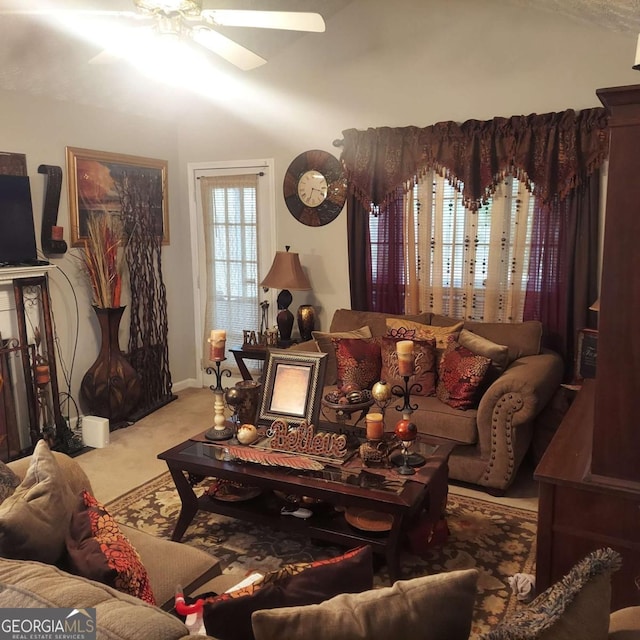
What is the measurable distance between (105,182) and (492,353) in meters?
3.12

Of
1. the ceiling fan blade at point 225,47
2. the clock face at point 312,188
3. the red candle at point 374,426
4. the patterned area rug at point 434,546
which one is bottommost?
the patterned area rug at point 434,546

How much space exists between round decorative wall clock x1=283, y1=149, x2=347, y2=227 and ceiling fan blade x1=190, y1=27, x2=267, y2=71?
1.75 m

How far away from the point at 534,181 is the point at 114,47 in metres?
2.70

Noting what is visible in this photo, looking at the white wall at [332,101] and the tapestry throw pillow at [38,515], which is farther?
the white wall at [332,101]

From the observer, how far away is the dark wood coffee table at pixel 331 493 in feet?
8.33

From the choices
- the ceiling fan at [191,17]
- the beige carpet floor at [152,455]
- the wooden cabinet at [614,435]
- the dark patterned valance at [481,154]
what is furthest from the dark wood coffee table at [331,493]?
the dark patterned valance at [481,154]

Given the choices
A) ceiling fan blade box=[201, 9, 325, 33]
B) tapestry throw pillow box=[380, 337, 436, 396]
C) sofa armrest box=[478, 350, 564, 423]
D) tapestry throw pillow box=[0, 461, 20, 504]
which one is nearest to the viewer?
tapestry throw pillow box=[0, 461, 20, 504]

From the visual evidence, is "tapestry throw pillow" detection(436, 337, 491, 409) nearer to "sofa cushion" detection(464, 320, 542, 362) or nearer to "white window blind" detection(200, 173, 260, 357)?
"sofa cushion" detection(464, 320, 542, 362)

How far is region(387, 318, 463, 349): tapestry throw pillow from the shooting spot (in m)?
4.11

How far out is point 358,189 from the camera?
15.4ft

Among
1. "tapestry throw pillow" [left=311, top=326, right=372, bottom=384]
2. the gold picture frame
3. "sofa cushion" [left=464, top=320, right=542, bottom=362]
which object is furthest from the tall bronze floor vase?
"sofa cushion" [left=464, top=320, right=542, bottom=362]

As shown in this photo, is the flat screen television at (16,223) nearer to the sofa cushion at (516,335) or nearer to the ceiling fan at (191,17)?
the ceiling fan at (191,17)

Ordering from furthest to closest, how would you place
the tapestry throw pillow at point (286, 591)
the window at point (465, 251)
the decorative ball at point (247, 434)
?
the window at point (465, 251) < the decorative ball at point (247, 434) < the tapestry throw pillow at point (286, 591)

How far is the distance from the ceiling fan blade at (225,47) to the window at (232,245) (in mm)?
2091
